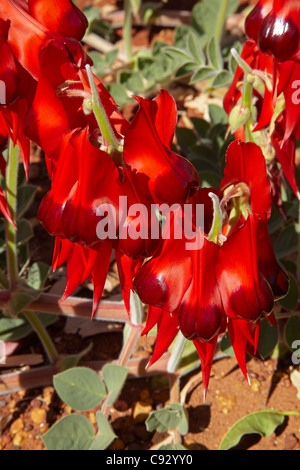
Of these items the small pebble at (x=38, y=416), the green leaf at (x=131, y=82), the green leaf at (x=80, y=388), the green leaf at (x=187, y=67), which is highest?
the green leaf at (x=187, y=67)

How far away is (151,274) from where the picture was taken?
2.77 feet

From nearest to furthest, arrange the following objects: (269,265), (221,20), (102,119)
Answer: (102,119)
(269,265)
(221,20)

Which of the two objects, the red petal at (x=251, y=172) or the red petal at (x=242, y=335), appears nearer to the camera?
the red petal at (x=251, y=172)

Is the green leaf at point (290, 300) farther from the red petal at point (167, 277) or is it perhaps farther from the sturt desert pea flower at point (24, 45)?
the sturt desert pea flower at point (24, 45)

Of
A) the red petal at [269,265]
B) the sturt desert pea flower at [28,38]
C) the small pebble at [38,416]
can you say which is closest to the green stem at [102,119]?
the sturt desert pea flower at [28,38]

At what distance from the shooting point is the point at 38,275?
1569 mm

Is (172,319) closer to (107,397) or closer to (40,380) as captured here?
(107,397)

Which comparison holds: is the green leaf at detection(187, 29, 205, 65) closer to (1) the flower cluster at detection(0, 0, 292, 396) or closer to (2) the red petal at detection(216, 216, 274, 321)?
(1) the flower cluster at detection(0, 0, 292, 396)

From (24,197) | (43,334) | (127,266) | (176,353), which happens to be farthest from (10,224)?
(127,266)

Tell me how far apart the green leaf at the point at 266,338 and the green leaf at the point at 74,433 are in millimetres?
402

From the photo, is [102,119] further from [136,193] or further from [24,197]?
[24,197]

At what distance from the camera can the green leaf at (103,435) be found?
4.35 ft

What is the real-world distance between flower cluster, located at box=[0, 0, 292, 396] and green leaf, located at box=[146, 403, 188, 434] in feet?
Answer: 1.70

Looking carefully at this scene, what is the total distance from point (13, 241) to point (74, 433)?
17.1 inches
